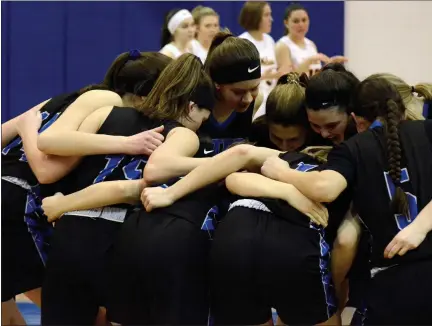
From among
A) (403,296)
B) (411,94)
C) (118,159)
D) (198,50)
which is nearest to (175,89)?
(118,159)

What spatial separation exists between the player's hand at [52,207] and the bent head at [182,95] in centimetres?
48

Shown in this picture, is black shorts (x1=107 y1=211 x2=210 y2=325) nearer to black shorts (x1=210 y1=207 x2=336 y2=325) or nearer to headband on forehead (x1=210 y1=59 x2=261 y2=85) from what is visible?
black shorts (x1=210 y1=207 x2=336 y2=325)

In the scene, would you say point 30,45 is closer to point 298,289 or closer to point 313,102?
point 313,102

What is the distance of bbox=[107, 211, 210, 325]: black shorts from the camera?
2.45m

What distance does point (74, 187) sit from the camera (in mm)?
2936

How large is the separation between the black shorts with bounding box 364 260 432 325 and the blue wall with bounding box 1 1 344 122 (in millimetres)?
5302

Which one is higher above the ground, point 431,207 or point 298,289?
point 431,207

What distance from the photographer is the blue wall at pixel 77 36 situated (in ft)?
24.1

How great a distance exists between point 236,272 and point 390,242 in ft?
1.71

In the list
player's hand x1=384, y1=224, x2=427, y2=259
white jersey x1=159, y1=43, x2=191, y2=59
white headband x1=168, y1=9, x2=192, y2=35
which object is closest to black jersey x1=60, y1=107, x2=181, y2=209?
player's hand x1=384, y1=224, x2=427, y2=259

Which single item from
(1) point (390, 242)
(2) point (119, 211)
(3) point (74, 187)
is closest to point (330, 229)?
(1) point (390, 242)

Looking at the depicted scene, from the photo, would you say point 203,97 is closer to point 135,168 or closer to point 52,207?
point 135,168

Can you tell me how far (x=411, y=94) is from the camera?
2.63m

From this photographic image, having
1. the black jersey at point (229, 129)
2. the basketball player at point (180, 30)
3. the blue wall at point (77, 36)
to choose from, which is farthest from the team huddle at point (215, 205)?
the blue wall at point (77, 36)
